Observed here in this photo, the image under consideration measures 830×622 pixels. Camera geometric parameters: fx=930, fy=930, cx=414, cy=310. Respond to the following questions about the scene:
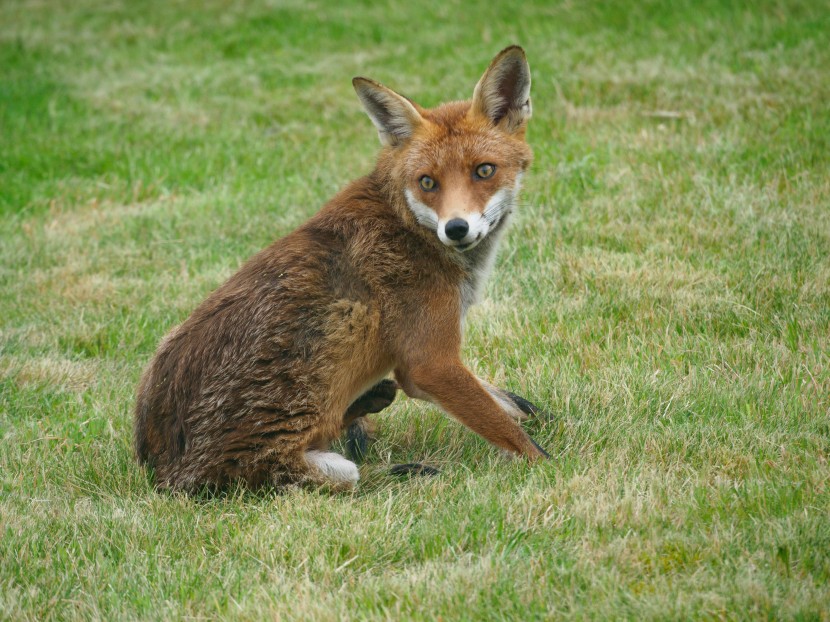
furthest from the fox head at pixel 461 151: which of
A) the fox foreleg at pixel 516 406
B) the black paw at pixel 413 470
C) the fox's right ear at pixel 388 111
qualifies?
the black paw at pixel 413 470

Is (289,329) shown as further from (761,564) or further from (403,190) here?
(761,564)

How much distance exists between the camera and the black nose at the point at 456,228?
16.0ft

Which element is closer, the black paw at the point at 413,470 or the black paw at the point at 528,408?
the black paw at the point at 413,470

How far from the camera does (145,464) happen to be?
5.20 m

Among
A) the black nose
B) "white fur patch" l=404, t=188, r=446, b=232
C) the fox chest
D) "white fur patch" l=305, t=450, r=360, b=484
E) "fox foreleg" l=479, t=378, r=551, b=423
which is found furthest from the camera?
"fox foreleg" l=479, t=378, r=551, b=423

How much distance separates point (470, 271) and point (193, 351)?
164cm

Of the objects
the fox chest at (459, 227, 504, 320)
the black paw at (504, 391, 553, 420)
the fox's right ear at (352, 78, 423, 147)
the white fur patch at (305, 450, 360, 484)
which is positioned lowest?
the white fur patch at (305, 450, 360, 484)

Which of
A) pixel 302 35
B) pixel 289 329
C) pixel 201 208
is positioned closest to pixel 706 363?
pixel 289 329

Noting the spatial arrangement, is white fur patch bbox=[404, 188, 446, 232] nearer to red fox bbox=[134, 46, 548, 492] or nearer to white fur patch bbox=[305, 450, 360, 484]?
red fox bbox=[134, 46, 548, 492]

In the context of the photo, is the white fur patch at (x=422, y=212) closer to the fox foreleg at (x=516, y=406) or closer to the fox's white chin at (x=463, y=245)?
the fox's white chin at (x=463, y=245)

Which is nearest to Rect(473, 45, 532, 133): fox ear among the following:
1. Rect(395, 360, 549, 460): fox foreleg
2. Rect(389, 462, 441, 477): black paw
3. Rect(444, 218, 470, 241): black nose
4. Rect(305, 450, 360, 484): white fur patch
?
Rect(444, 218, 470, 241): black nose

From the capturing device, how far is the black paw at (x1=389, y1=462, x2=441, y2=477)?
5207 millimetres

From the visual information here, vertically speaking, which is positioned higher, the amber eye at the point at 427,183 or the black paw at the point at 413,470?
the amber eye at the point at 427,183

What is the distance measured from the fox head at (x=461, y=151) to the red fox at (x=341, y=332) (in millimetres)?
11
